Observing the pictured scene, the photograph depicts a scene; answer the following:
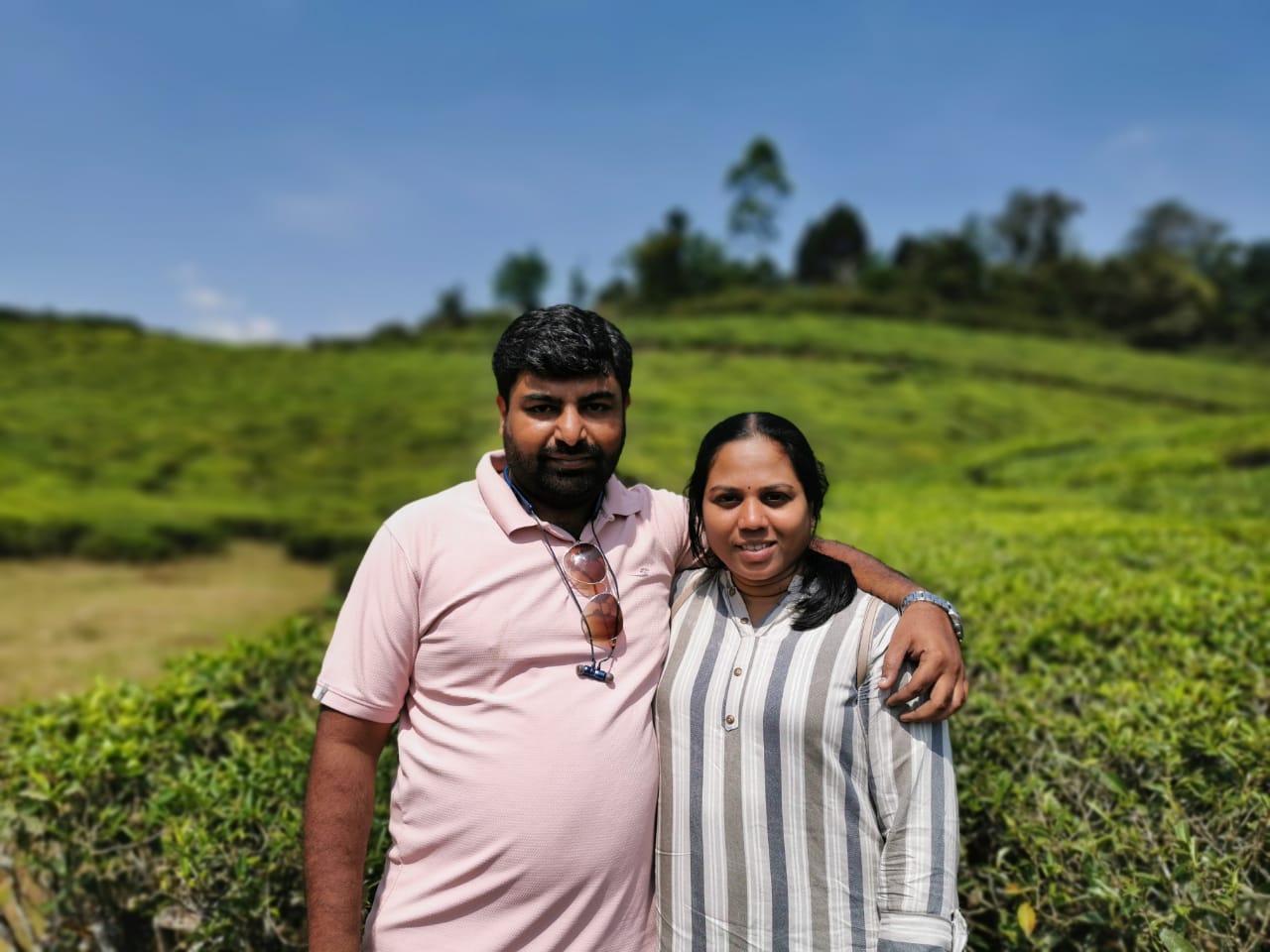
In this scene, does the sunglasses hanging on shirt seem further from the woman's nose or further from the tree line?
the tree line

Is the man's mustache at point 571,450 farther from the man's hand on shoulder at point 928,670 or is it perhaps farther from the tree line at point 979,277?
the tree line at point 979,277

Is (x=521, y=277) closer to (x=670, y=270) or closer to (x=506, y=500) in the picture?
(x=670, y=270)

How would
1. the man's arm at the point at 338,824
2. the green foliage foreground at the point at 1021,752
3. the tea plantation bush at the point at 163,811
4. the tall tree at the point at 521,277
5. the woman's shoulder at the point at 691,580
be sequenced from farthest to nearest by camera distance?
the tall tree at the point at 521,277 < the tea plantation bush at the point at 163,811 < the green foliage foreground at the point at 1021,752 < the woman's shoulder at the point at 691,580 < the man's arm at the point at 338,824

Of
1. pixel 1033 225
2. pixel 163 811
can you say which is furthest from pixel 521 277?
pixel 163 811

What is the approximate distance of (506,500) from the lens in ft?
5.04

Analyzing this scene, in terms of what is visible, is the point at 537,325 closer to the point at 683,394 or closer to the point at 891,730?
the point at 891,730

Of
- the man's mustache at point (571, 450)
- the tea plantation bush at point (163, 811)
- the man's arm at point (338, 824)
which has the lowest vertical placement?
the tea plantation bush at point (163, 811)

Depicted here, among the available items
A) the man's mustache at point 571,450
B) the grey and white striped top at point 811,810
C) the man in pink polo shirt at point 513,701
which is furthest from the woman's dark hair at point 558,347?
the grey and white striped top at point 811,810

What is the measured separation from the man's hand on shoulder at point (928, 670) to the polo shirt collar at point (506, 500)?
55cm

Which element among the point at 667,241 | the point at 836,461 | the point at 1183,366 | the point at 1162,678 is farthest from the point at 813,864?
the point at 667,241

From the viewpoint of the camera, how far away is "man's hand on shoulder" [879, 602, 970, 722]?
1288 mm

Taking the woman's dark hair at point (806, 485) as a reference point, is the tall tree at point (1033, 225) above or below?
above

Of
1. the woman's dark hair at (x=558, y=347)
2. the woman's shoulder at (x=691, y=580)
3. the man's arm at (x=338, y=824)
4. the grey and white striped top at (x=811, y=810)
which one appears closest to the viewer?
the grey and white striped top at (x=811, y=810)

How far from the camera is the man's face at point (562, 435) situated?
4.98 ft
